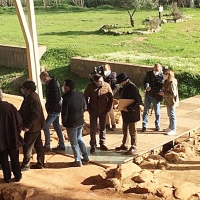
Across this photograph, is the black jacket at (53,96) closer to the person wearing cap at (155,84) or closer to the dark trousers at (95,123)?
the dark trousers at (95,123)

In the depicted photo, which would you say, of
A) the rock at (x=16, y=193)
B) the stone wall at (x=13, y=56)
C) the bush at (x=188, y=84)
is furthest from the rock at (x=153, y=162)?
the stone wall at (x=13, y=56)

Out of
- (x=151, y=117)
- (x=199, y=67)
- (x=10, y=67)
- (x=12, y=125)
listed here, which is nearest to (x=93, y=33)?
(x=10, y=67)

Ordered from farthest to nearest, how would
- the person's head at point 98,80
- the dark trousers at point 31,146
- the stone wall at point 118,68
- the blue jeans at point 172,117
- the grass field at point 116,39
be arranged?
the grass field at point 116,39 < the stone wall at point 118,68 < the blue jeans at point 172,117 < the person's head at point 98,80 < the dark trousers at point 31,146

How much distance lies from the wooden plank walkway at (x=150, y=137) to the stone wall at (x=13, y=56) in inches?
362

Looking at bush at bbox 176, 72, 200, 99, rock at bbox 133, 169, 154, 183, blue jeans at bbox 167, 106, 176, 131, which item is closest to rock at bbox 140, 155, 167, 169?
rock at bbox 133, 169, 154, 183

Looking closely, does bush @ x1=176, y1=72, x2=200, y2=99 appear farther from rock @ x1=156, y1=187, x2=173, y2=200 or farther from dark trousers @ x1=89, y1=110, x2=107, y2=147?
rock @ x1=156, y1=187, x2=173, y2=200

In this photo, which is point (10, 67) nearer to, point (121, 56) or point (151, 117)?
point (121, 56)

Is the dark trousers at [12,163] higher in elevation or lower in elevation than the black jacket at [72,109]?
lower

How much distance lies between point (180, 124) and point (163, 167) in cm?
251

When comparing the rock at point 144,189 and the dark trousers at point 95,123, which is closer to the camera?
the rock at point 144,189

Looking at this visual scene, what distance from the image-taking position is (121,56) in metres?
17.9

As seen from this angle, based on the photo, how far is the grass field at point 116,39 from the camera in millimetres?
17531

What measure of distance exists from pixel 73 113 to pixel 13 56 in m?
13.2

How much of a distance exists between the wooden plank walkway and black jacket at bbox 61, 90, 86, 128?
3.17 feet
